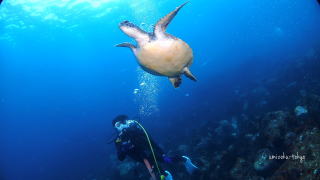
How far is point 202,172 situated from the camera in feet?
23.0

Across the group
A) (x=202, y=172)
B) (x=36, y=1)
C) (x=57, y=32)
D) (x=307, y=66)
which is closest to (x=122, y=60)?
(x=57, y=32)

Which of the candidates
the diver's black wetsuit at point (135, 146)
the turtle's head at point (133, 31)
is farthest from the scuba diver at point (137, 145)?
the turtle's head at point (133, 31)

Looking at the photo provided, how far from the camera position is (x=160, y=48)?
4.46 metres

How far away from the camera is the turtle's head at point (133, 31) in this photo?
13.0 ft

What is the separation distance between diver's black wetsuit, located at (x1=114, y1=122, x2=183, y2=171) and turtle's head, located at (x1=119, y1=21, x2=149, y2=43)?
9.00 ft

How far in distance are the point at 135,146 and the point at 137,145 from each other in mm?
64

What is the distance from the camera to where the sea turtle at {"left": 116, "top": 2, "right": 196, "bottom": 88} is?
415 centimetres

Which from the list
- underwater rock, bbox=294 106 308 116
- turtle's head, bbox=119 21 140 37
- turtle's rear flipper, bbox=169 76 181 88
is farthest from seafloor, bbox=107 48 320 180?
turtle's head, bbox=119 21 140 37

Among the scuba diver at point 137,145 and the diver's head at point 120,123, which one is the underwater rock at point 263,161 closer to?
the scuba diver at point 137,145

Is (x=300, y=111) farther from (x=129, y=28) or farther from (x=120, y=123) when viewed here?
(x=129, y=28)

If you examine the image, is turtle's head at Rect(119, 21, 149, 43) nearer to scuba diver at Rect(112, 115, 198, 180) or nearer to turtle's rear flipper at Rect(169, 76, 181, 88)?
turtle's rear flipper at Rect(169, 76, 181, 88)

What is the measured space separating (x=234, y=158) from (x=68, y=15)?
26.2 metres

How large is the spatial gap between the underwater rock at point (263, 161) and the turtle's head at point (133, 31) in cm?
412

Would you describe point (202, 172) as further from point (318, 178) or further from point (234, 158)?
point (318, 178)
